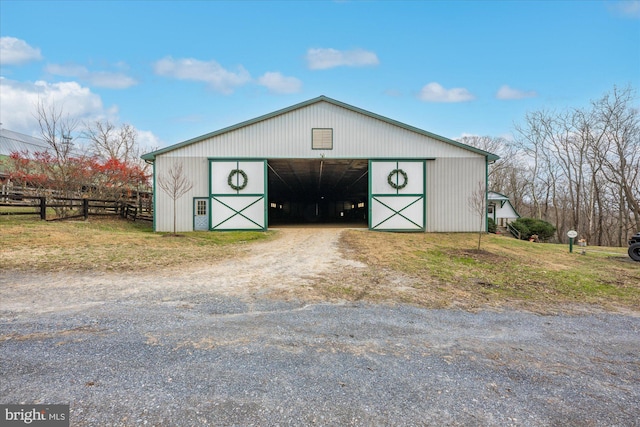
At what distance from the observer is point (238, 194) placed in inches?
593

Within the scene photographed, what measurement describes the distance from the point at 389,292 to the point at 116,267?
625cm

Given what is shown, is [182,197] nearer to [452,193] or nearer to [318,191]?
[452,193]

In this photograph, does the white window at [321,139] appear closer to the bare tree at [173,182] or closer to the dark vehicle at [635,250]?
the bare tree at [173,182]

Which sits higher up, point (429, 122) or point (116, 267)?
point (429, 122)

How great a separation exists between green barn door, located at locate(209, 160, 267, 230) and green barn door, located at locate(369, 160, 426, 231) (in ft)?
17.9

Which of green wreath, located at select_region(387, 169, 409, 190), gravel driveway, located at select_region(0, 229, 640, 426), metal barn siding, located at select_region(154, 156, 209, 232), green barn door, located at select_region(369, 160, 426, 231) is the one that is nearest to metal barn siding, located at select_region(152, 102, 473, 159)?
metal barn siding, located at select_region(154, 156, 209, 232)

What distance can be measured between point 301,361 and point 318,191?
2768cm

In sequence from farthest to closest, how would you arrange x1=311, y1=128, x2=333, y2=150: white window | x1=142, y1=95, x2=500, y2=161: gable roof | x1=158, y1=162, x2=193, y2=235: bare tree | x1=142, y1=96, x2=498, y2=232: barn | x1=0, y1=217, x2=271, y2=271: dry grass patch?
x1=311, y1=128, x2=333, y2=150: white window < x1=142, y1=96, x2=498, y2=232: barn < x1=142, y1=95, x2=500, y2=161: gable roof < x1=158, y1=162, x2=193, y2=235: bare tree < x1=0, y1=217, x2=271, y2=271: dry grass patch

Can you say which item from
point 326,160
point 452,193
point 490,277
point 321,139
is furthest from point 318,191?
point 490,277

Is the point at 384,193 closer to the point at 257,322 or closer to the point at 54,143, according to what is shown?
the point at 257,322

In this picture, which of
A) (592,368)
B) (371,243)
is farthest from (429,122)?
(592,368)

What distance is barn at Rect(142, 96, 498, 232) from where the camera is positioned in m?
14.9

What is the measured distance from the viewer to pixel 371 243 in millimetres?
11914

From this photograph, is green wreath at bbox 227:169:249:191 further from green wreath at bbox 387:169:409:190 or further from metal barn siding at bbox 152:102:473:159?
green wreath at bbox 387:169:409:190
